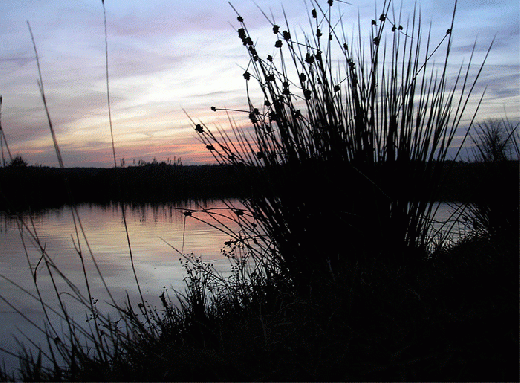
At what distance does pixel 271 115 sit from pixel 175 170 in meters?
13.8

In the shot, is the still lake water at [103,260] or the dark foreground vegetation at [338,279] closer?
the dark foreground vegetation at [338,279]

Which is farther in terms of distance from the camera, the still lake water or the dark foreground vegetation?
the still lake water

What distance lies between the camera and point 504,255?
167 cm

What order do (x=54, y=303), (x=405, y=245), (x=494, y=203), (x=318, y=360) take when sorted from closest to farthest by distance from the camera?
(x=318, y=360)
(x=405, y=245)
(x=54, y=303)
(x=494, y=203)

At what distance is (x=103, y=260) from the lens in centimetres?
533

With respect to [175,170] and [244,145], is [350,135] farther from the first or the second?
[175,170]

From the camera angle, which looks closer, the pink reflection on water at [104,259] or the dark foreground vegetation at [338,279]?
the dark foreground vegetation at [338,279]

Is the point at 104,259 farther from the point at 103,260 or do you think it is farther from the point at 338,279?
the point at 338,279

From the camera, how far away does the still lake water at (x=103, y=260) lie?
3316mm

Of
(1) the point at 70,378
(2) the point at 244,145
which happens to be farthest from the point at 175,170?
(1) the point at 70,378

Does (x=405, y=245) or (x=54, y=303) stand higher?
(x=405, y=245)

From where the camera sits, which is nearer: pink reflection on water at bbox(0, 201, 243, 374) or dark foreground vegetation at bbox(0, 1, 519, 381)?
dark foreground vegetation at bbox(0, 1, 519, 381)

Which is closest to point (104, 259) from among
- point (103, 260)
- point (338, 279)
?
point (103, 260)

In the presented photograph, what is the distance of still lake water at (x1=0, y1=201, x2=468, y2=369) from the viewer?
10.9 feet
